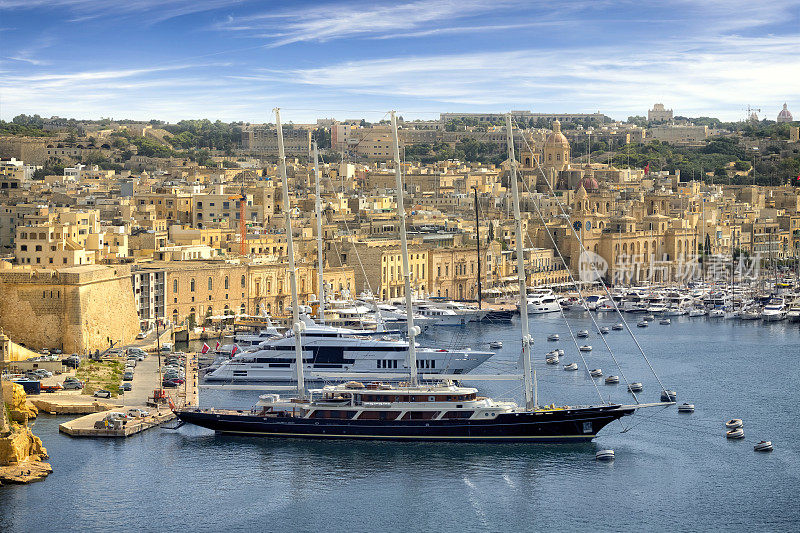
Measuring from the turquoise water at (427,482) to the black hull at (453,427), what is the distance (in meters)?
0.20

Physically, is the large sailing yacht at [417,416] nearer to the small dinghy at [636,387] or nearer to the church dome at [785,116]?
the small dinghy at [636,387]

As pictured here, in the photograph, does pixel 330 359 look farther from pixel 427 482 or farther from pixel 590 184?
pixel 590 184

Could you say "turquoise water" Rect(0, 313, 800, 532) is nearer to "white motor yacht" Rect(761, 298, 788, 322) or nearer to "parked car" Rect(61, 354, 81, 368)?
"parked car" Rect(61, 354, 81, 368)

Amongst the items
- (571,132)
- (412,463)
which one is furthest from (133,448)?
(571,132)

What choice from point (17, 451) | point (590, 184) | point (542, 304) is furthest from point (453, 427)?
point (590, 184)

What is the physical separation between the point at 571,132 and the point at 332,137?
22.2m

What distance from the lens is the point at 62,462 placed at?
23922 mm

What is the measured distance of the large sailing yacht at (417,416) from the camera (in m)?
25.7

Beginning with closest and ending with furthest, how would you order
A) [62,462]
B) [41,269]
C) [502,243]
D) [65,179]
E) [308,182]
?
[62,462] → [41,269] → [502,243] → [65,179] → [308,182]

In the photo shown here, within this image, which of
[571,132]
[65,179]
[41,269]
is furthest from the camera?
[571,132]

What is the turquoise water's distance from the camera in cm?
2134

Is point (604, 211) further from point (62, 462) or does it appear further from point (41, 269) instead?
point (62, 462)

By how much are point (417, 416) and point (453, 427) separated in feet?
2.18

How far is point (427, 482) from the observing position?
23.4m
